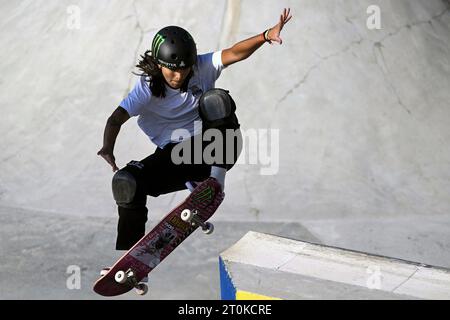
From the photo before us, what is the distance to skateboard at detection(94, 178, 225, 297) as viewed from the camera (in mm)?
7852

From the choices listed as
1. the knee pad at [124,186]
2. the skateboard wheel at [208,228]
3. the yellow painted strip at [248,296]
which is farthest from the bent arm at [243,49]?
the yellow painted strip at [248,296]

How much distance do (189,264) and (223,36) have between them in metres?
3.85

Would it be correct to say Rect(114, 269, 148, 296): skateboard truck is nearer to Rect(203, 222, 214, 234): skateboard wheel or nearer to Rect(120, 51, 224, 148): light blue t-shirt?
Rect(203, 222, 214, 234): skateboard wheel

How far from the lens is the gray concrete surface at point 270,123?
1062 cm

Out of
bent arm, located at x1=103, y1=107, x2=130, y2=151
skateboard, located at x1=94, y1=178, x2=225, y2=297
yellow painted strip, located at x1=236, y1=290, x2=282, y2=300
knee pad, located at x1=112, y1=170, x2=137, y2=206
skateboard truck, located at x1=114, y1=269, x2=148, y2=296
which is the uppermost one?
bent arm, located at x1=103, y1=107, x2=130, y2=151

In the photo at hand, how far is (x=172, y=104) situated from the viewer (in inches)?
307

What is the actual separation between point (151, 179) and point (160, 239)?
0.56 metres

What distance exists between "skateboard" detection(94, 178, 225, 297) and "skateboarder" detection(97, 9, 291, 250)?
110mm

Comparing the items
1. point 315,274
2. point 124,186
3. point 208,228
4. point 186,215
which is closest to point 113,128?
point 124,186

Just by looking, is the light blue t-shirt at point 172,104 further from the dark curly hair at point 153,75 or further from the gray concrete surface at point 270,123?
the gray concrete surface at point 270,123

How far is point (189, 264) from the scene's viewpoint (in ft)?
31.8

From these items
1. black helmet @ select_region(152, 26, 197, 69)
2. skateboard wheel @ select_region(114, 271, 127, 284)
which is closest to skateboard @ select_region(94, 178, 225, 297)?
skateboard wheel @ select_region(114, 271, 127, 284)

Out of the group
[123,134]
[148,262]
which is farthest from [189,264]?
[123,134]

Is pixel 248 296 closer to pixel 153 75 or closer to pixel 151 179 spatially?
pixel 151 179
